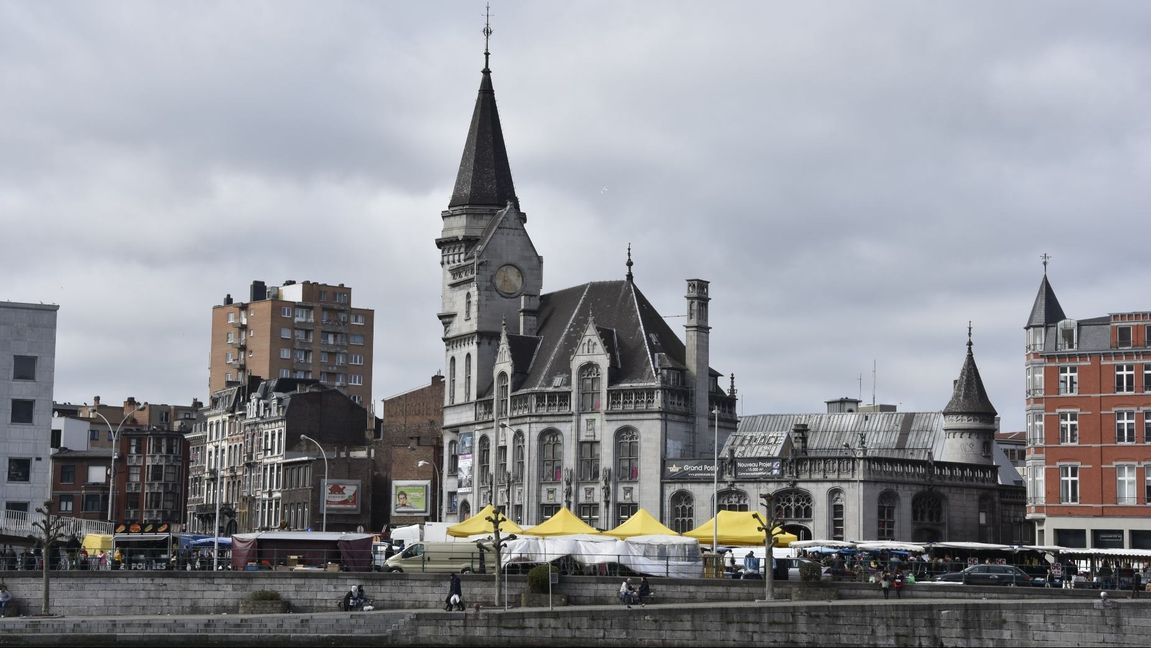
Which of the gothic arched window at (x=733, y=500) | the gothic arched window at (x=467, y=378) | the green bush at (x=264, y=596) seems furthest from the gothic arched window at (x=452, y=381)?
the green bush at (x=264, y=596)

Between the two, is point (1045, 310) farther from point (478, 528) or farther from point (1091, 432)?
point (478, 528)

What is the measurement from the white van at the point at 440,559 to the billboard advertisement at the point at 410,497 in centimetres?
4757

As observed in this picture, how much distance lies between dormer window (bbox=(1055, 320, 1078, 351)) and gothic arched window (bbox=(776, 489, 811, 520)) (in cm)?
1413


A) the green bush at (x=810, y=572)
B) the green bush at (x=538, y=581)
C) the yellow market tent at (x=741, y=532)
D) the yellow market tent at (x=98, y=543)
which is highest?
the yellow market tent at (x=741, y=532)

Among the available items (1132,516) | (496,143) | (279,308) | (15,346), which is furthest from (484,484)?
(279,308)

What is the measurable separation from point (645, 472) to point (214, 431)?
5755 cm

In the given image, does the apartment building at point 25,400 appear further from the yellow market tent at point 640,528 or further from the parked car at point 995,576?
the parked car at point 995,576

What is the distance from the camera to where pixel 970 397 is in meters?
A: 100

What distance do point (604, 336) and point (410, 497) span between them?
2323 cm

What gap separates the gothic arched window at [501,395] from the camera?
351 feet

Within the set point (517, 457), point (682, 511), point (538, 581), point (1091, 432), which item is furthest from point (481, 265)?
point (538, 581)

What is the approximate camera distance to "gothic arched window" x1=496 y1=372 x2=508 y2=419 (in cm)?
10694

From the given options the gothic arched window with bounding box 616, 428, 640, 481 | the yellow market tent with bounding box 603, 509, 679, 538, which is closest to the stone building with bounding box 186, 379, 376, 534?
the gothic arched window with bounding box 616, 428, 640, 481

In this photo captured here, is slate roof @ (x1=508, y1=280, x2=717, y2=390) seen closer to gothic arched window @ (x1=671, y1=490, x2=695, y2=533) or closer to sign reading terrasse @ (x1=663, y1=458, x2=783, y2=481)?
sign reading terrasse @ (x1=663, y1=458, x2=783, y2=481)
